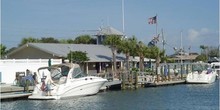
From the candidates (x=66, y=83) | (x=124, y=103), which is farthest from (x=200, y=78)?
(x=66, y=83)

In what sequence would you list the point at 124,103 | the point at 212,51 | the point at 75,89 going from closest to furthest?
1. the point at 124,103
2. the point at 75,89
3. the point at 212,51

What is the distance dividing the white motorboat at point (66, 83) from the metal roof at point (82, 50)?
15622 mm

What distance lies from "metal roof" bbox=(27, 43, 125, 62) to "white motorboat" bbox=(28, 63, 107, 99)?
51.3 ft

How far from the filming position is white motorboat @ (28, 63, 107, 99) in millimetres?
40219

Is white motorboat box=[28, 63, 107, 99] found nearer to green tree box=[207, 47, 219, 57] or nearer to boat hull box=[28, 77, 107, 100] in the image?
boat hull box=[28, 77, 107, 100]

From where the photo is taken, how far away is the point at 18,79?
47812 mm

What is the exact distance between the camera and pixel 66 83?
4100 centimetres

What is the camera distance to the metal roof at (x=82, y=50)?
60.7m

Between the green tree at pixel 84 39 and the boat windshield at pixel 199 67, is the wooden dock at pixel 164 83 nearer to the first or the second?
the boat windshield at pixel 199 67

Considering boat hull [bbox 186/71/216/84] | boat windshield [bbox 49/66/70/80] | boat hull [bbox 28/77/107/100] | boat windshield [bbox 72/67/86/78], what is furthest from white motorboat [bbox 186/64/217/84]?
boat windshield [bbox 49/66/70/80]

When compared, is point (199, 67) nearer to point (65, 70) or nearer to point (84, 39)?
point (65, 70)

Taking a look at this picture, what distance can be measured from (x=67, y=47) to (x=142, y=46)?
10.9 meters

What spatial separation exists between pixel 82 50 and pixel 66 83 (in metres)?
24.8

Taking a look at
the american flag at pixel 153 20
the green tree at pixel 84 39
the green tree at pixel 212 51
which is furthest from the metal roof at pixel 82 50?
the green tree at pixel 212 51
